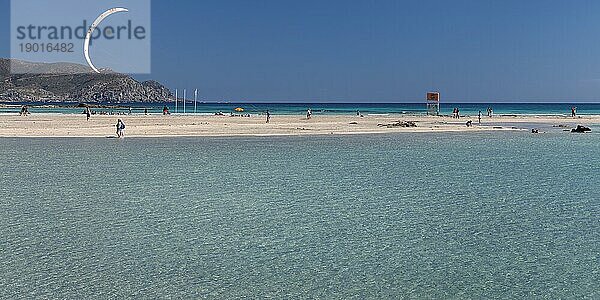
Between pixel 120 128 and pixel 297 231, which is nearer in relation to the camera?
pixel 297 231

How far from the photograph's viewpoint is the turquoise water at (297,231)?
7.36 metres

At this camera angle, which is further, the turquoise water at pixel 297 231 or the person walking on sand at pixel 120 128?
the person walking on sand at pixel 120 128

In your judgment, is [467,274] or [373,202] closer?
[467,274]

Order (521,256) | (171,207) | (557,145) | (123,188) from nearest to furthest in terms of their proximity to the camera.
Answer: (521,256) < (171,207) < (123,188) < (557,145)

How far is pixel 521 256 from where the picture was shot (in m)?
Answer: 8.65

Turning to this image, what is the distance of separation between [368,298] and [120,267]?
118 inches

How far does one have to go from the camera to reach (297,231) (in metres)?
10.1

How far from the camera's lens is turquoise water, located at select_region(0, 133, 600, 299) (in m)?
7.36

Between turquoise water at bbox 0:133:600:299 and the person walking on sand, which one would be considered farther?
the person walking on sand

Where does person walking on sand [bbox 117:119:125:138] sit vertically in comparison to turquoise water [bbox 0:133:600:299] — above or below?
above

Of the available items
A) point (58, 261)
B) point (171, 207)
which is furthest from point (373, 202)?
point (58, 261)

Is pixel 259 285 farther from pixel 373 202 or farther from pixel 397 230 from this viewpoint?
pixel 373 202

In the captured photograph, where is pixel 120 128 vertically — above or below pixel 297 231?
above

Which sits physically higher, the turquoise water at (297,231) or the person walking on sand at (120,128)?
the person walking on sand at (120,128)
